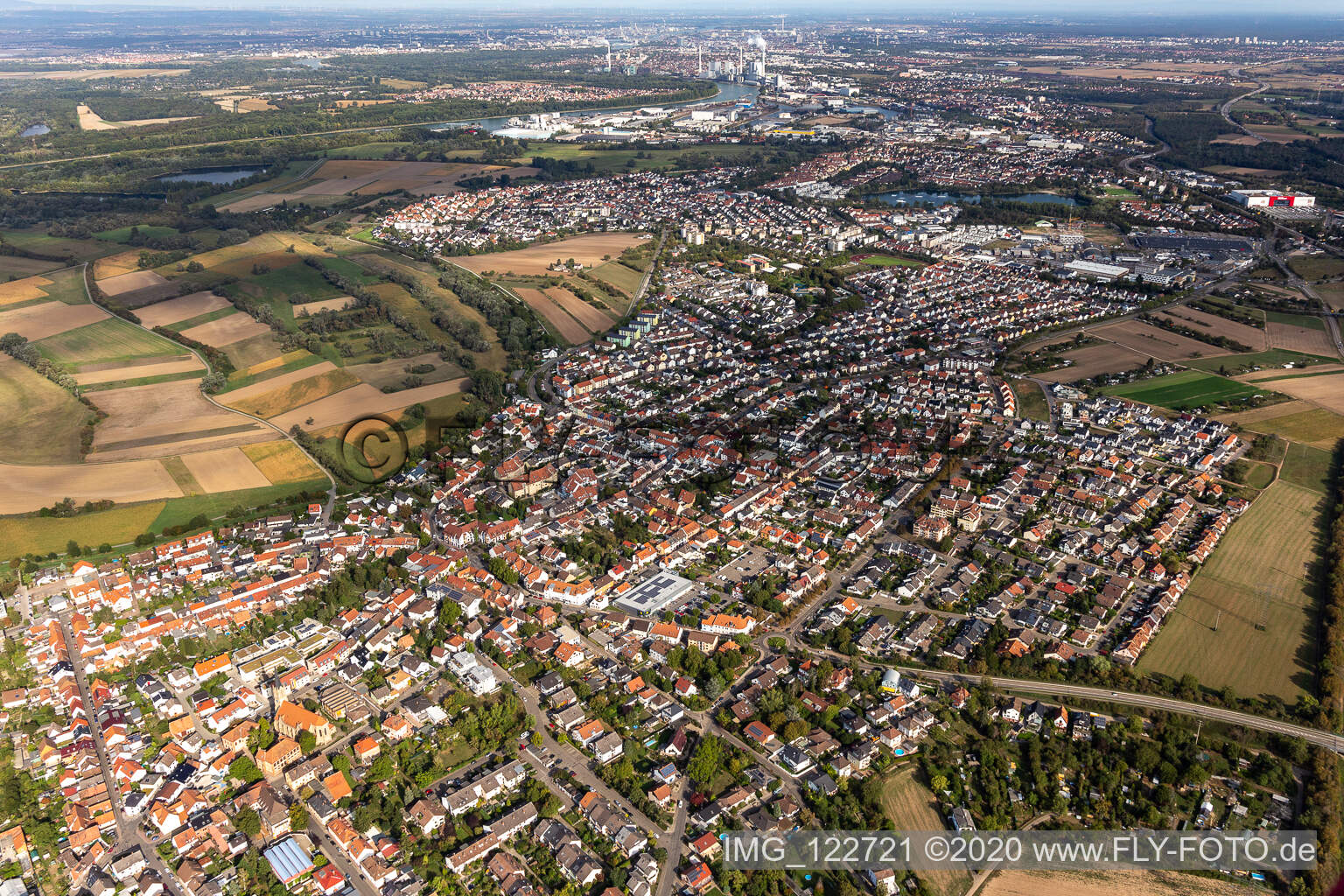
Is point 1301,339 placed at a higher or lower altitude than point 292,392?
higher

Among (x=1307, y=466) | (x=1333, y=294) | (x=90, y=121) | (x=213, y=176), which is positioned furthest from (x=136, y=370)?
(x=90, y=121)

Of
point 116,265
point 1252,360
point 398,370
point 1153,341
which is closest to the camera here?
point 398,370

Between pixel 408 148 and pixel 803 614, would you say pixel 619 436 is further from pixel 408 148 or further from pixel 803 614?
pixel 408 148

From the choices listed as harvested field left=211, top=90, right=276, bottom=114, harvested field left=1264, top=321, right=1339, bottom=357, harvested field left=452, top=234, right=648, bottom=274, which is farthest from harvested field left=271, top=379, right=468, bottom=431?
harvested field left=211, top=90, right=276, bottom=114

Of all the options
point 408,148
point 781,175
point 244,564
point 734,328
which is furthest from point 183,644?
point 408,148

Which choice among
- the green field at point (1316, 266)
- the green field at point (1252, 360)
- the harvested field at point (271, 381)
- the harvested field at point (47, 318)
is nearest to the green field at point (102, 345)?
the harvested field at point (47, 318)

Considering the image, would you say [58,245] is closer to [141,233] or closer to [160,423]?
[141,233]

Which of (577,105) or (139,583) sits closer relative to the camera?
(139,583)
